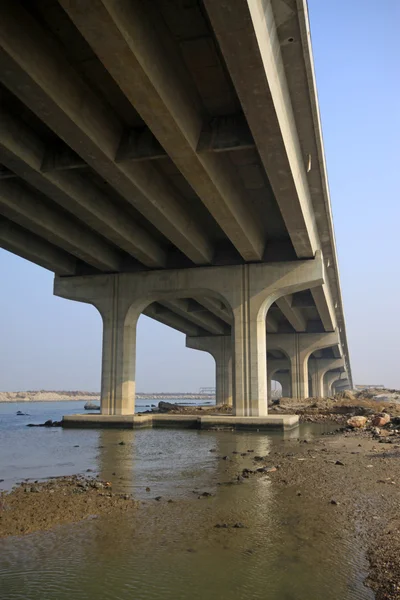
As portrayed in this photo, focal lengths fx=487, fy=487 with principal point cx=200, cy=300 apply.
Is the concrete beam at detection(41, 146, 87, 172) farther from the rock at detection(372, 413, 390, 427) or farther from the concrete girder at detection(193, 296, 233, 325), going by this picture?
the concrete girder at detection(193, 296, 233, 325)

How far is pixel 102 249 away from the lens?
82.3ft

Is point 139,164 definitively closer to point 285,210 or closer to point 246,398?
point 285,210

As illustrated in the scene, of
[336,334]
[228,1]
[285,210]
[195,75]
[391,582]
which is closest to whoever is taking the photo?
[391,582]

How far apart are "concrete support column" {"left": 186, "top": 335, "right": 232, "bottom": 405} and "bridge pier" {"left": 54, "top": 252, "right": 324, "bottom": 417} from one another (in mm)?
24177

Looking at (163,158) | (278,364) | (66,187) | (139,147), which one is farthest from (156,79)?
(278,364)

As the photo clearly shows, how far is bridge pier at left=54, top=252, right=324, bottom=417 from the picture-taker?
24.0 metres

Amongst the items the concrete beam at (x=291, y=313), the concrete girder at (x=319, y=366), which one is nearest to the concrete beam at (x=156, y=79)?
the concrete beam at (x=291, y=313)

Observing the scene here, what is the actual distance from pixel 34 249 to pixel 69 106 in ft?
43.9

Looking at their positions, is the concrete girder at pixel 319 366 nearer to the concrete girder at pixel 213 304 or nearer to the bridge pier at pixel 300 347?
the bridge pier at pixel 300 347

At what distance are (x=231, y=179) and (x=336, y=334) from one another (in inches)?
1430

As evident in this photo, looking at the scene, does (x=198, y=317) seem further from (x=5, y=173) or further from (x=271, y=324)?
(x=5, y=173)

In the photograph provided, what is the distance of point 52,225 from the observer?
20.9 metres

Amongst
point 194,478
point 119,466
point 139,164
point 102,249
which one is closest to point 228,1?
point 139,164

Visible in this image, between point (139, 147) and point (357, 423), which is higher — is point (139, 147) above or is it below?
above
